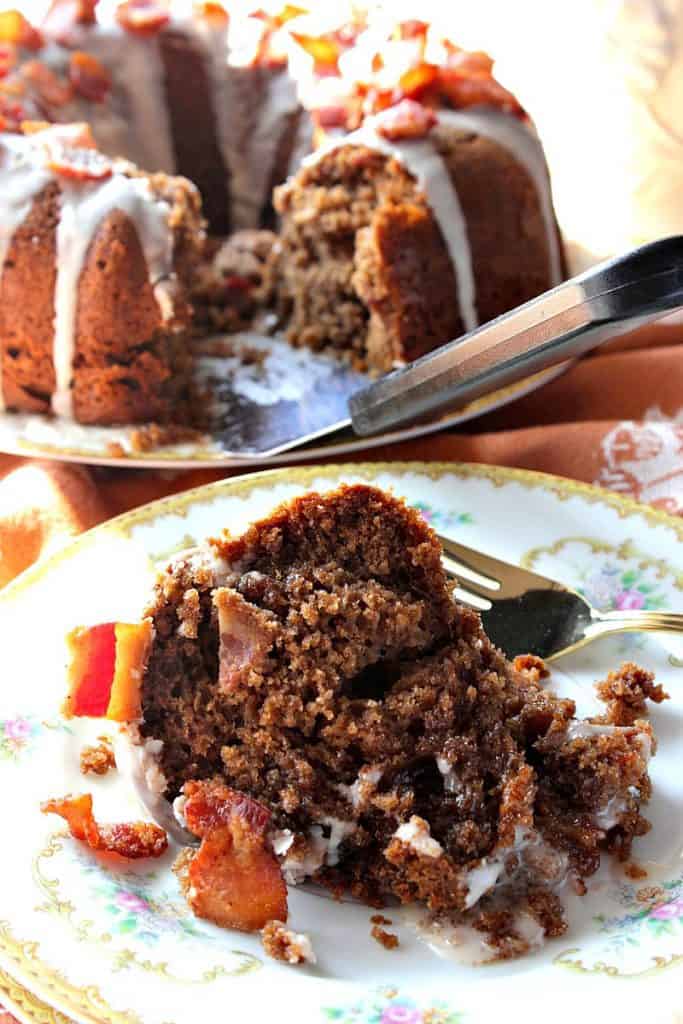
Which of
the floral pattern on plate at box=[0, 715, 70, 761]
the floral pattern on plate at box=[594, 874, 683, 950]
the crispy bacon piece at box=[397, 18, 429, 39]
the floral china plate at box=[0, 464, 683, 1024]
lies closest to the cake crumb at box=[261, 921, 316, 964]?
the floral china plate at box=[0, 464, 683, 1024]

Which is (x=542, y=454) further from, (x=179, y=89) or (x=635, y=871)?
(x=179, y=89)

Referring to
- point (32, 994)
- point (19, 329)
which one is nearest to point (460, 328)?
point (19, 329)

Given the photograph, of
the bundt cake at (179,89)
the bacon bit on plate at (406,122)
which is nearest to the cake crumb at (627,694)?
the bacon bit on plate at (406,122)

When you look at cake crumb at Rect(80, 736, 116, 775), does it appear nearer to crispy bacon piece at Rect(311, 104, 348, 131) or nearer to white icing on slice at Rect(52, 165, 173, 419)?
white icing on slice at Rect(52, 165, 173, 419)

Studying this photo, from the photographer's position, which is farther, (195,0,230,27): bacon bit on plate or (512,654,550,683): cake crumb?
(195,0,230,27): bacon bit on plate

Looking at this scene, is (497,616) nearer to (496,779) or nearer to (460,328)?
(496,779)
